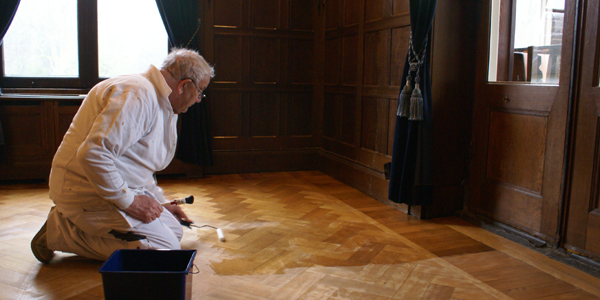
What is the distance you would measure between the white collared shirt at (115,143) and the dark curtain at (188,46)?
2.16 m

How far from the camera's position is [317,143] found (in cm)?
532

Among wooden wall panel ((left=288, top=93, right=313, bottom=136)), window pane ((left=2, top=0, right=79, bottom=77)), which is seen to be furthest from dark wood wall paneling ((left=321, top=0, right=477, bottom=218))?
window pane ((left=2, top=0, right=79, bottom=77))

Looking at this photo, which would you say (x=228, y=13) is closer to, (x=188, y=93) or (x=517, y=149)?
(x=188, y=93)

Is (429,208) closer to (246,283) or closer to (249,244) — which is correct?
(249,244)

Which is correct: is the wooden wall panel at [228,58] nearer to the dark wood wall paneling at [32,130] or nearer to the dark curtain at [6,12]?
the dark wood wall paneling at [32,130]

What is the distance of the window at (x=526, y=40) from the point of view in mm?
2861

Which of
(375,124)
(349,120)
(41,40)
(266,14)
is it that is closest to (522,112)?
(375,124)

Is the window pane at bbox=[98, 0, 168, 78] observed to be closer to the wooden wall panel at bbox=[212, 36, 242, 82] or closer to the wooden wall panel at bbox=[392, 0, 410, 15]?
the wooden wall panel at bbox=[212, 36, 242, 82]

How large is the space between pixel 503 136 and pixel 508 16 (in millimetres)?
792

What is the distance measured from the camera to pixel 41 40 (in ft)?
15.1

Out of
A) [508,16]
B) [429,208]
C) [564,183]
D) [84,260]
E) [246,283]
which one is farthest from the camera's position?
[429,208]

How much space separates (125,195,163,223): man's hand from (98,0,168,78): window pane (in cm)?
271

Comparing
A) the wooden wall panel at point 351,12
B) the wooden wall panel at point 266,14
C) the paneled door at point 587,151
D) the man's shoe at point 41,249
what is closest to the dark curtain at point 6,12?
the wooden wall panel at point 266,14

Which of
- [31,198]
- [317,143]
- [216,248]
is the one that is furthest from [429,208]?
[31,198]
